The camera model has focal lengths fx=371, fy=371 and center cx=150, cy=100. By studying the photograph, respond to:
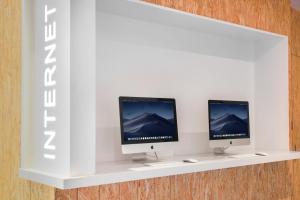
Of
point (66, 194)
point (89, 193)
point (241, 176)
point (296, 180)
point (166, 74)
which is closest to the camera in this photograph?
point (66, 194)

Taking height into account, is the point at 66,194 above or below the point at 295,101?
below

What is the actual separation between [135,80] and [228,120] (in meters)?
0.91

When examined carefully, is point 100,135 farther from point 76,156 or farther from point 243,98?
point 243,98

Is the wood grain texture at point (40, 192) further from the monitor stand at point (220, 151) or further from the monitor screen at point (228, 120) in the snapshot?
the monitor stand at point (220, 151)

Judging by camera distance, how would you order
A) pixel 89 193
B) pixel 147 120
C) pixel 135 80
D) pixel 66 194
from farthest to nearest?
pixel 135 80
pixel 147 120
pixel 89 193
pixel 66 194

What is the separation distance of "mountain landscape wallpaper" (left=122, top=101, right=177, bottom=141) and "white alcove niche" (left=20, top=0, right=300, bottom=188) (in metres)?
0.20

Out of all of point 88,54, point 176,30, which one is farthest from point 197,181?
point 88,54

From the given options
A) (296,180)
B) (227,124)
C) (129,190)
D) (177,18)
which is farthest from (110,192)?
(296,180)

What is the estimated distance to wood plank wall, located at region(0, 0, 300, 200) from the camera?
242cm

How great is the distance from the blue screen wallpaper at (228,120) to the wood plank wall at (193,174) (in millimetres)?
360

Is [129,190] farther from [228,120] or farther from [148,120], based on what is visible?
[228,120]

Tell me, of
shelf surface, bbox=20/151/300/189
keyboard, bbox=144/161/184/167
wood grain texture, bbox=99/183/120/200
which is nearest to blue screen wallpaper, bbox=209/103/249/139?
shelf surface, bbox=20/151/300/189

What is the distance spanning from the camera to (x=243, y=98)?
3605mm

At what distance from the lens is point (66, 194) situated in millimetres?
2221
